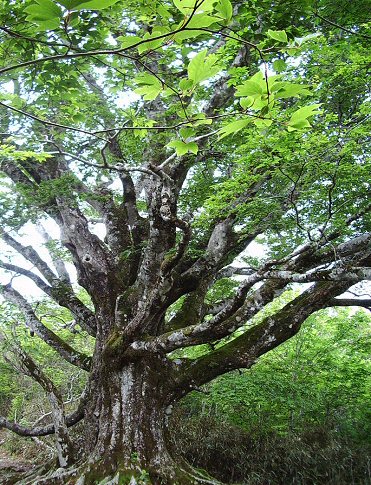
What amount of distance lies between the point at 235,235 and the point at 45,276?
3.83 m

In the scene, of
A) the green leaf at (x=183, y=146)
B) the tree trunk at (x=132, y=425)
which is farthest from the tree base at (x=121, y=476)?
the green leaf at (x=183, y=146)

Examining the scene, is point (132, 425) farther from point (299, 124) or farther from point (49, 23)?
point (49, 23)

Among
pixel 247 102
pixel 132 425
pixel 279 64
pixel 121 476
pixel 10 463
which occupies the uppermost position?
pixel 279 64

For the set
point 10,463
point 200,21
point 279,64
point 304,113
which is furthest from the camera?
point 10,463

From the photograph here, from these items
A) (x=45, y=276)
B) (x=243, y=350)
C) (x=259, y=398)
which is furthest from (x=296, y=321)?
(x=45, y=276)

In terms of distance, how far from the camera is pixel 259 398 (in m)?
6.21

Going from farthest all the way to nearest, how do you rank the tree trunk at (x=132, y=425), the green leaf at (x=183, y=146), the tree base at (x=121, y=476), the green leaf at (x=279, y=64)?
the tree trunk at (x=132, y=425), the tree base at (x=121, y=476), the green leaf at (x=279, y=64), the green leaf at (x=183, y=146)

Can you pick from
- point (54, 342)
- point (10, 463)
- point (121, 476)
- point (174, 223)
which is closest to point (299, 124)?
point (174, 223)

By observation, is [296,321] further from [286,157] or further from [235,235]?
[286,157]

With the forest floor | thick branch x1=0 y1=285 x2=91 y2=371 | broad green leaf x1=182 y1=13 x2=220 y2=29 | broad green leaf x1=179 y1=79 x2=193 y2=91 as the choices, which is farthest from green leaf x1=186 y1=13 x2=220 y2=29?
the forest floor

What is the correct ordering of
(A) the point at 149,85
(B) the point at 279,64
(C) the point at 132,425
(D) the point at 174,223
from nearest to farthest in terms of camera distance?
(A) the point at 149,85 < (B) the point at 279,64 < (D) the point at 174,223 < (C) the point at 132,425

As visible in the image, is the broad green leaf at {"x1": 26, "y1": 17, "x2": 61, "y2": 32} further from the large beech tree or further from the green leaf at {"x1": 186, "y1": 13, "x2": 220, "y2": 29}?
the large beech tree

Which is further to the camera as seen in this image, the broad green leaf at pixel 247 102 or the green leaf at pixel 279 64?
the green leaf at pixel 279 64

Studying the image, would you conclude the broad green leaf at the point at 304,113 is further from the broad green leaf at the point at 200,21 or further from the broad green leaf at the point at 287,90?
the broad green leaf at the point at 200,21
